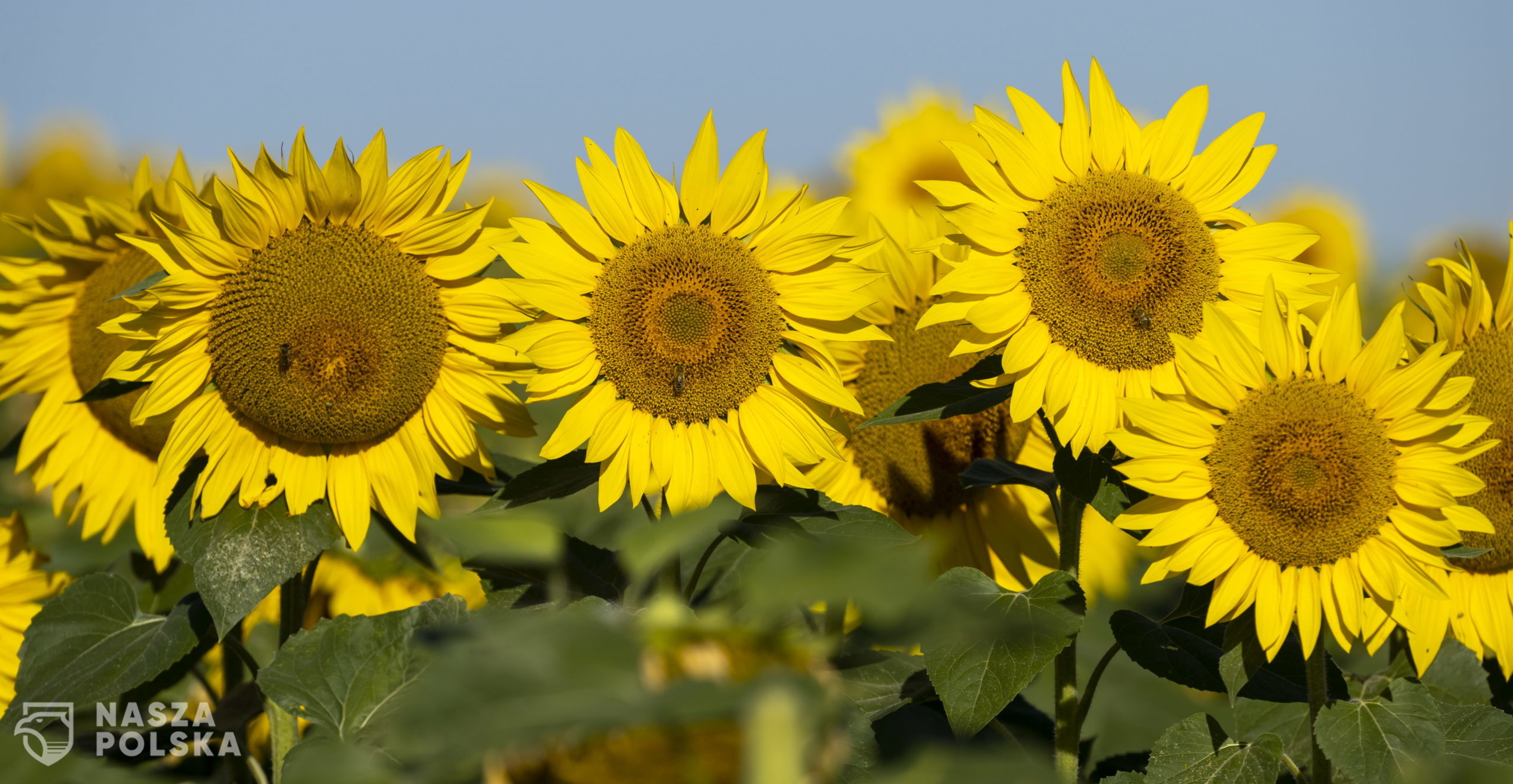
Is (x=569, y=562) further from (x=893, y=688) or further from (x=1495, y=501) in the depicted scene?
(x=1495, y=501)

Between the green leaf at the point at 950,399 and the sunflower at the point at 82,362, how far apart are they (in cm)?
158

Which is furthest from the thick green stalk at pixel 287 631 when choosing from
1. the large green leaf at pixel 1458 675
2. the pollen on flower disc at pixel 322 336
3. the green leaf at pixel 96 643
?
the large green leaf at pixel 1458 675

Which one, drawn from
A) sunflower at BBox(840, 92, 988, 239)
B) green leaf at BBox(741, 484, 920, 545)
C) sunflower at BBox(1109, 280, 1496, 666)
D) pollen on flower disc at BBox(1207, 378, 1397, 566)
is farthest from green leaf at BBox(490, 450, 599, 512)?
sunflower at BBox(840, 92, 988, 239)

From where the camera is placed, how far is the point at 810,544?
0.61 metres

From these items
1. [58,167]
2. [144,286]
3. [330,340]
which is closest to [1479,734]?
[330,340]

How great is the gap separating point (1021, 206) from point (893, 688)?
846mm

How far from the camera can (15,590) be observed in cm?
262

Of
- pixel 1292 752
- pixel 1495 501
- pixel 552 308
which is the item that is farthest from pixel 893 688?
pixel 1495 501

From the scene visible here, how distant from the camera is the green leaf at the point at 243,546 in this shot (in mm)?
1892

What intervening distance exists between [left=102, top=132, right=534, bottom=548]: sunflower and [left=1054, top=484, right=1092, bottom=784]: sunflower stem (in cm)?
93

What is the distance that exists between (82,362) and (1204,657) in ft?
7.58

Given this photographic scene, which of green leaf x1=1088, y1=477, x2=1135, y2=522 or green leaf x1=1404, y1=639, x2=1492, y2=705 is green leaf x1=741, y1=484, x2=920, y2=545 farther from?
green leaf x1=1404, y1=639, x2=1492, y2=705

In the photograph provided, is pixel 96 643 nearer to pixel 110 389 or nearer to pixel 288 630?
pixel 288 630

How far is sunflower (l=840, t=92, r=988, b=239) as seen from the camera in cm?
563
